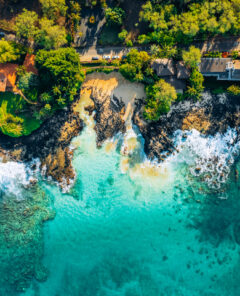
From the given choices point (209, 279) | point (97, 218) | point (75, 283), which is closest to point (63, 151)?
point (97, 218)

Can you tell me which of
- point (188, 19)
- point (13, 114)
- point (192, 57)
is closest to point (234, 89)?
point (192, 57)

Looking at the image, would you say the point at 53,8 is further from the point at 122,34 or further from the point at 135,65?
the point at 135,65

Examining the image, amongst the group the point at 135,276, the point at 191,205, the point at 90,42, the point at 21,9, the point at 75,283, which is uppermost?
the point at 21,9

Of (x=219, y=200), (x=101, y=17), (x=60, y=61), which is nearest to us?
(x=60, y=61)

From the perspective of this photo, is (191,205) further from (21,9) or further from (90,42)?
(21,9)

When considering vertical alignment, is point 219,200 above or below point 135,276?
above
